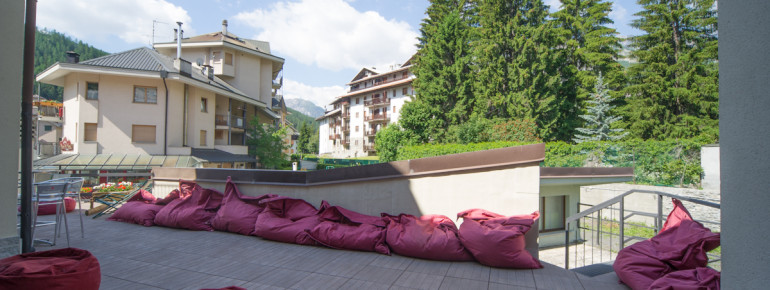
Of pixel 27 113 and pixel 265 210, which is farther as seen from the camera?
pixel 265 210

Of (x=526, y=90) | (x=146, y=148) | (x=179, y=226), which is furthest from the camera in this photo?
(x=526, y=90)

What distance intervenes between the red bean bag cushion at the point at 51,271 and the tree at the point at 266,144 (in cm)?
2599

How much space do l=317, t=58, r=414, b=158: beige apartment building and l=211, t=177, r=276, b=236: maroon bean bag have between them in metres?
39.2

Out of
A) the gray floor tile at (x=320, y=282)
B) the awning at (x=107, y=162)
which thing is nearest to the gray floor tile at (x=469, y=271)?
the gray floor tile at (x=320, y=282)

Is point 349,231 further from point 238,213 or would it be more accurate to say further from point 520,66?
point 520,66

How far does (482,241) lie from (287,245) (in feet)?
9.35

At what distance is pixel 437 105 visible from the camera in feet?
95.0

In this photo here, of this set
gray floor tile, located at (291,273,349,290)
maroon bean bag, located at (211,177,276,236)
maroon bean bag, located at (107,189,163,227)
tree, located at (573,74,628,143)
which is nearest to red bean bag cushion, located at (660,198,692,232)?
gray floor tile, located at (291,273,349,290)

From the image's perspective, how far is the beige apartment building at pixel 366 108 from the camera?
48656mm

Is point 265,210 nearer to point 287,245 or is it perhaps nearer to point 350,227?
point 287,245

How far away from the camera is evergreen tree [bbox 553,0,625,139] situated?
25.7 metres

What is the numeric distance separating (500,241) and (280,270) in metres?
2.62

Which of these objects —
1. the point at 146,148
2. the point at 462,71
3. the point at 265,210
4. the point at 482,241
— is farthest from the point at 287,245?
the point at 462,71

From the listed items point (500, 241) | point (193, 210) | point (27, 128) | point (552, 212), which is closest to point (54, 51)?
point (193, 210)
